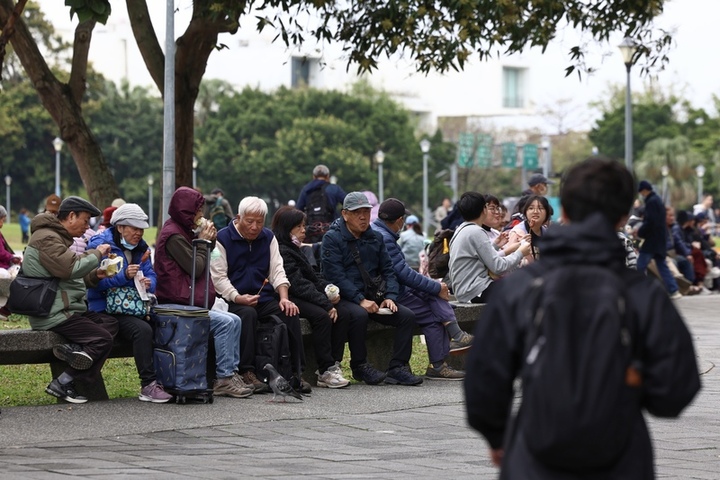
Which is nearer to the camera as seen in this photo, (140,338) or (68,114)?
(140,338)

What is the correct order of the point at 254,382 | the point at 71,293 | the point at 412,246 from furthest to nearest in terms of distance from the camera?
the point at 412,246
the point at 254,382
the point at 71,293

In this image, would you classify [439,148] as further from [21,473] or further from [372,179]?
[21,473]

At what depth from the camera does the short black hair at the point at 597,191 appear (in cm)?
388

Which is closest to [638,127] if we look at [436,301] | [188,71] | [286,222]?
[188,71]

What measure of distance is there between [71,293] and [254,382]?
5.60ft

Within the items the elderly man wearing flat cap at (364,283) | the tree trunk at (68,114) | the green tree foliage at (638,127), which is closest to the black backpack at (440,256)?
the elderly man wearing flat cap at (364,283)

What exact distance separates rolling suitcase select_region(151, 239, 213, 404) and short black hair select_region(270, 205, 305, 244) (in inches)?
58.9

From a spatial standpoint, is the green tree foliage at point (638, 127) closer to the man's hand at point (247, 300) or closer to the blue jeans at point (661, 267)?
the blue jeans at point (661, 267)

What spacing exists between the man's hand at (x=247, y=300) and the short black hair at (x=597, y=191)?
6.68 meters

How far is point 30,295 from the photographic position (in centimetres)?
935

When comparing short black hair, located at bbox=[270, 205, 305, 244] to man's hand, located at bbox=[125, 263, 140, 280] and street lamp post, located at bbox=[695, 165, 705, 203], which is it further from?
street lamp post, located at bbox=[695, 165, 705, 203]

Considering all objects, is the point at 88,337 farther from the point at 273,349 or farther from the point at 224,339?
the point at 273,349

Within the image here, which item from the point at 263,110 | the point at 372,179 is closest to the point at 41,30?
the point at 263,110

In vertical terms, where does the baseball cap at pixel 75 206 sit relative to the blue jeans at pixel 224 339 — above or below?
above
